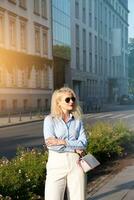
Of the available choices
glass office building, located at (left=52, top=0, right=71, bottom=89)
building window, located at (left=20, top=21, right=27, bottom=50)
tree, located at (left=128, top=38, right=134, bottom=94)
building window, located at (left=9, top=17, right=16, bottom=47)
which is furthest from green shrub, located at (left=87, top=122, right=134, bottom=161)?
tree, located at (left=128, top=38, right=134, bottom=94)

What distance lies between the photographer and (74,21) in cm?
7038

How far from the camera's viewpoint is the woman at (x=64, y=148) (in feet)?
16.6

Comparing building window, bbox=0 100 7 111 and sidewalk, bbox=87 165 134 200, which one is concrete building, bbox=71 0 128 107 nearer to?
building window, bbox=0 100 7 111

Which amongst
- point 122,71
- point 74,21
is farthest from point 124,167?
point 122,71

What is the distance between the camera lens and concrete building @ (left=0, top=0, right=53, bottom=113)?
45688 mm

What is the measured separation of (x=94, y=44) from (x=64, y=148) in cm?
8048

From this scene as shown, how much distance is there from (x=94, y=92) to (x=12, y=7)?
39.3 m

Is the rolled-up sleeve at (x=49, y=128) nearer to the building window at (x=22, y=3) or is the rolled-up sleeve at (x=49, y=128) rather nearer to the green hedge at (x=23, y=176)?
the green hedge at (x=23, y=176)

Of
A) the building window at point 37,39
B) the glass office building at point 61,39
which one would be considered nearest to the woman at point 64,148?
the building window at point 37,39

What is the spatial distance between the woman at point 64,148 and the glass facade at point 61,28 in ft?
178

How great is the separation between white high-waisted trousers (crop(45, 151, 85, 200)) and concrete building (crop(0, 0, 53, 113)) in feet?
128

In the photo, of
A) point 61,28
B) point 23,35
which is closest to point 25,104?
point 23,35

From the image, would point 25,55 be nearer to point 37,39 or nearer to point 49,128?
point 37,39

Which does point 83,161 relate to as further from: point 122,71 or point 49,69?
point 122,71
